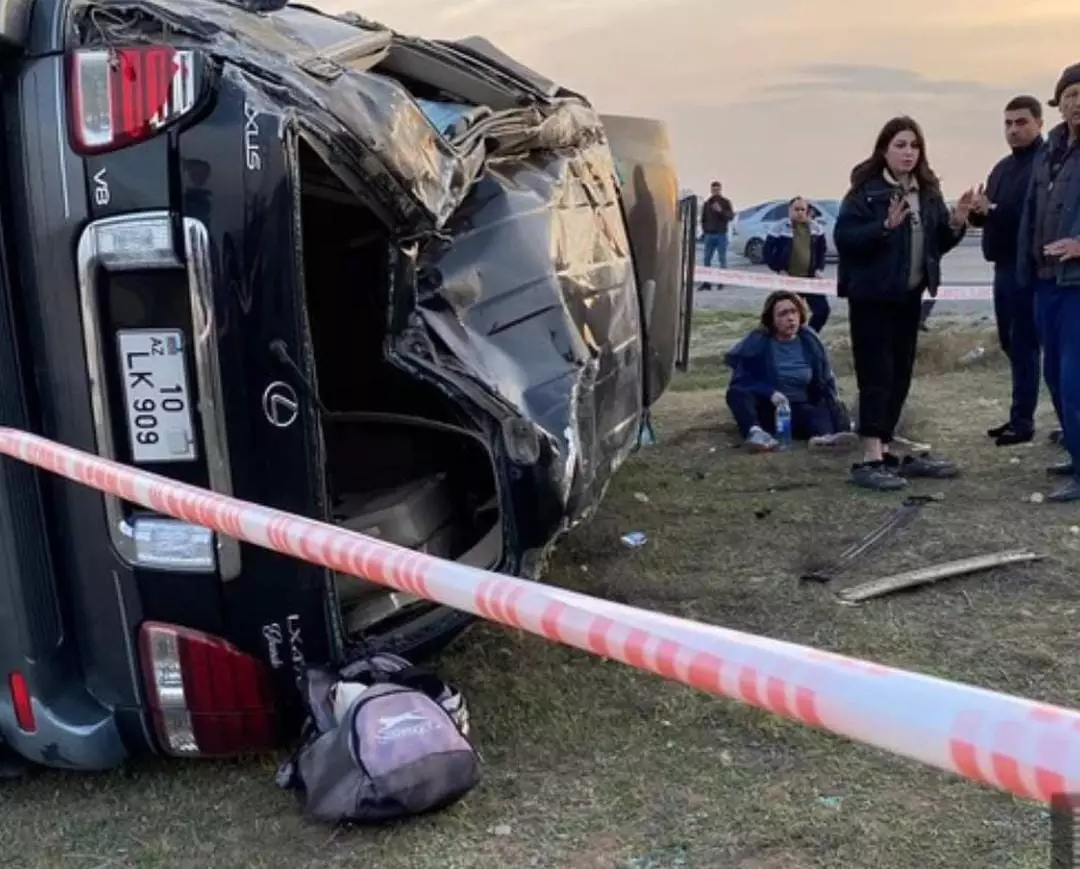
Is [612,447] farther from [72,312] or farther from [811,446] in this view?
[811,446]

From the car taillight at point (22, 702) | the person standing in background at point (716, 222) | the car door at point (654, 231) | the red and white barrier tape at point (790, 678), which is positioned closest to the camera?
the red and white barrier tape at point (790, 678)

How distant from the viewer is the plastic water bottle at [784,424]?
7027mm

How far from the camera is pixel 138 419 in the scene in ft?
9.59

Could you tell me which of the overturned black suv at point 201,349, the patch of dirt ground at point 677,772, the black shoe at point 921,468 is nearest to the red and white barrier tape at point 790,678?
the overturned black suv at point 201,349

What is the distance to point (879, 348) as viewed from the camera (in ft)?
19.3

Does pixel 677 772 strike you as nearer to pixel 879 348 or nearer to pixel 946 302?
pixel 879 348

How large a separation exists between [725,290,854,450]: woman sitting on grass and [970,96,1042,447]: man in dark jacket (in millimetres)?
893

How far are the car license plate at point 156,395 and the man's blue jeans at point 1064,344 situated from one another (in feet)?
12.3

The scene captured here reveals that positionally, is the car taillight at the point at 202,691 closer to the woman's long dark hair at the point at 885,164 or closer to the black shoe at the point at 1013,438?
the woman's long dark hair at the point at 885,164

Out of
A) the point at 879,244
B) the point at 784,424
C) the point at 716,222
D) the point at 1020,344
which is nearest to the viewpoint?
the point at 879,244

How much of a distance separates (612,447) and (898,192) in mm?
2295

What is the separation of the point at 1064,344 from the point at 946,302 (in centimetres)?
986

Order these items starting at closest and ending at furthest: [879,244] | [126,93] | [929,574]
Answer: [126,93] < [929,574] < [879,244]

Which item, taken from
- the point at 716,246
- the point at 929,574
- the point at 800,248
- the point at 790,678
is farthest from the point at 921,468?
the point at 716,246
